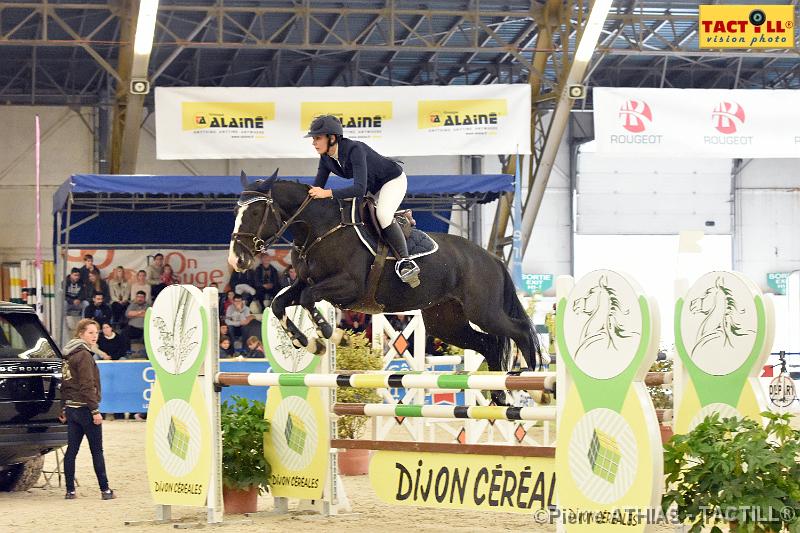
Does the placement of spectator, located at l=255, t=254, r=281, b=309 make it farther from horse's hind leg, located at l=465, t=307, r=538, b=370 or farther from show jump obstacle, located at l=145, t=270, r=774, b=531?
show jump obstacle, located at l=145, t=270, r=774, b=531

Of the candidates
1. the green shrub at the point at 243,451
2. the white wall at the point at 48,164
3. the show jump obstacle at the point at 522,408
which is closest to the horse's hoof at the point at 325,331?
the show jump obstacle at the point at 522,408

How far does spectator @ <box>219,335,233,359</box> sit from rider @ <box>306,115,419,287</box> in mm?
7525

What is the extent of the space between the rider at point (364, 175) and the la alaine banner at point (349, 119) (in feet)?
26.4

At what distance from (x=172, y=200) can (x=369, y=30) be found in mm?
4227

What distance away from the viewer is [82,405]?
6941 mm

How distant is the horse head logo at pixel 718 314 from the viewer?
4652mm

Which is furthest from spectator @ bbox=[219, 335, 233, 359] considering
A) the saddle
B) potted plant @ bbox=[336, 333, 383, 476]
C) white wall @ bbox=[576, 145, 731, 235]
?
white wall @ bbox=[576, 145, 731, 235]

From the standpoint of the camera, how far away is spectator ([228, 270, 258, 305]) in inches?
571

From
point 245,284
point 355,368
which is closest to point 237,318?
point 245,284

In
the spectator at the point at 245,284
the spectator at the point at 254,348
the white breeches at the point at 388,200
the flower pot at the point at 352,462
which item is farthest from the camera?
the spectator at the point at 245,284

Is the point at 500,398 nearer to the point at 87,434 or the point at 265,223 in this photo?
the point at 265,223

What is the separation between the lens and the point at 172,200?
14312mm

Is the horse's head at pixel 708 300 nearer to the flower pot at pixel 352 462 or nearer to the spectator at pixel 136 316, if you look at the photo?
the flower pot at pixel 352 462

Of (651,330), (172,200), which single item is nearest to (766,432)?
(651,330)
